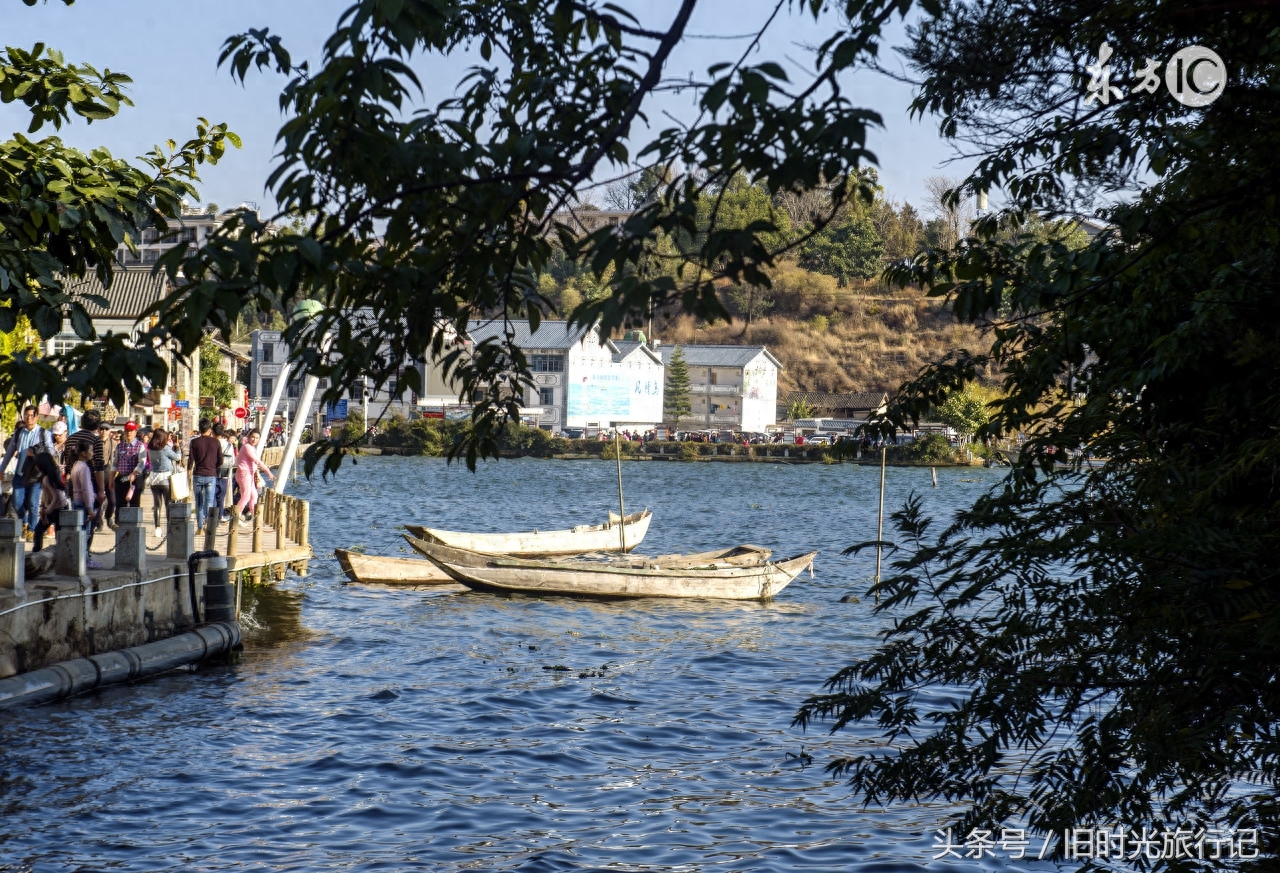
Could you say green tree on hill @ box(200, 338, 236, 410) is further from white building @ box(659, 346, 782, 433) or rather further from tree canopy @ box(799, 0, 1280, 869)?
tree canopy @ box(799, 0, 1280, 869)

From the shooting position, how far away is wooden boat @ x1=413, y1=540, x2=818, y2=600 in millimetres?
29000

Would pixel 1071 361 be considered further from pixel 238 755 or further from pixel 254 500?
pixel 254 500

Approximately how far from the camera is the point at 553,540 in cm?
3841

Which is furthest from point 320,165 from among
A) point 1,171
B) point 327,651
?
point 327,651

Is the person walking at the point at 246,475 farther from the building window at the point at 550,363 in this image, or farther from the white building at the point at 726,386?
the white building at the point at 726,386

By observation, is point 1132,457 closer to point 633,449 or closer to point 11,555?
point 11,555

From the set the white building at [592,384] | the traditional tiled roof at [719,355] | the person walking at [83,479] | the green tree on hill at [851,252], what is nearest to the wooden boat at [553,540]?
the person walking at [83,479]

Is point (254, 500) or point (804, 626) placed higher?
point (254, 500)

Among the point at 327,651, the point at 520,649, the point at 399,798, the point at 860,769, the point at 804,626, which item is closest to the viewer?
the point at 860,769

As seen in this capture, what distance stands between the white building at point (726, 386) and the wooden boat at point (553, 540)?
89.9 m

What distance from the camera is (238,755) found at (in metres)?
14.5

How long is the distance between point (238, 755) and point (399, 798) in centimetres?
238

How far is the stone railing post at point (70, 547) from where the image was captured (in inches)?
596

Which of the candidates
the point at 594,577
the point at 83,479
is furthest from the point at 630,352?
the point at 83,479
